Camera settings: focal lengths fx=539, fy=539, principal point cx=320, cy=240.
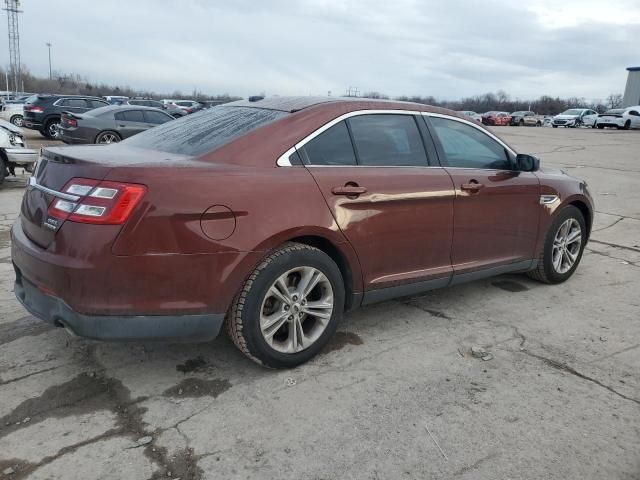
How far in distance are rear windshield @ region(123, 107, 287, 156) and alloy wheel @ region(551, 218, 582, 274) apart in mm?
2940

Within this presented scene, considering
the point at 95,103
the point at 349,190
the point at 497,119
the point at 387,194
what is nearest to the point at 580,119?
the point at 497,119

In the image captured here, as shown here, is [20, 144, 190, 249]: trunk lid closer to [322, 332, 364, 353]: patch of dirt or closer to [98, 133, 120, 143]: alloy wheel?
[322, 332, 364, 353]: patch of dirt

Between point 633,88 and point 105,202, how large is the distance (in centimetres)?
6915

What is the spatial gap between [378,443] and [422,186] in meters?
1.77

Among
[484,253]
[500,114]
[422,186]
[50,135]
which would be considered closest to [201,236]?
[422,186]

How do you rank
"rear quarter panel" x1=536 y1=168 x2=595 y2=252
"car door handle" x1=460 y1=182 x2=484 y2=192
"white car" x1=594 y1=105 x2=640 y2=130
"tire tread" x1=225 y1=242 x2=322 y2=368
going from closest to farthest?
"tire tread" x1=225 y1=242 x2=322 y2=368, "car door handle" x1=460 y1=182 x2=484 y2=192, "rear quarter panel" x1=536 y1=168 x2=595 y2=252, "white car" x1=594 y1=105 x2=640 y2=130

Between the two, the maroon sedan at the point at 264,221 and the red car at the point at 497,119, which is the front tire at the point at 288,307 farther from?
the red car at the point at 497,119

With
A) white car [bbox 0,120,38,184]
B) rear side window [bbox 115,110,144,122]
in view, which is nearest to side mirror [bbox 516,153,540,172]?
white car [bbox 0,120,38,184]

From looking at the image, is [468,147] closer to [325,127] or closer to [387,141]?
[387,141]

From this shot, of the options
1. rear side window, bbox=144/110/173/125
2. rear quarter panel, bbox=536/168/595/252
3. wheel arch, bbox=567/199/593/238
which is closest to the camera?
rear quarter panel, bbox=536/168/595/252

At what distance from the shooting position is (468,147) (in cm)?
419

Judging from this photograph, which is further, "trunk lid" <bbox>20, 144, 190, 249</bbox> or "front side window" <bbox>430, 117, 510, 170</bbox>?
"front side window" <bbox>430, 117, 510, 170</bbox>

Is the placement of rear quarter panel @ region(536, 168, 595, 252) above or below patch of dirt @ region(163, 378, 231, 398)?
above

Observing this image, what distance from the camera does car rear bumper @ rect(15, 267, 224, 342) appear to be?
104 inches
